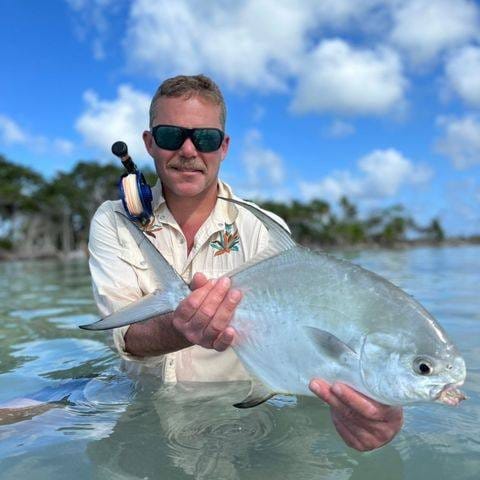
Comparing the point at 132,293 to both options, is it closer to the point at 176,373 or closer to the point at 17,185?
the point at 176,373

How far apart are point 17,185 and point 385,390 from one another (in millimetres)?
48073

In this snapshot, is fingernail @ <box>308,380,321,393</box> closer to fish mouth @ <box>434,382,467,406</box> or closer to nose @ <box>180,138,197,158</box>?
fish mouth @ <box>434,382,467,406</box>

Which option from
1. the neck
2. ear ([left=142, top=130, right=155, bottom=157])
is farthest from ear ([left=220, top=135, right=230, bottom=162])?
ear ([left=142, top=130, right=155, bottom=157])

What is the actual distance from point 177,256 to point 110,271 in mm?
429

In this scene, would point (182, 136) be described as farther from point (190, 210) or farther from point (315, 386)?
point (315, 386)

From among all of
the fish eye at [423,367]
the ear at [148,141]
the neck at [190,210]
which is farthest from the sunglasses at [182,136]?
the fish eye at [423,367]

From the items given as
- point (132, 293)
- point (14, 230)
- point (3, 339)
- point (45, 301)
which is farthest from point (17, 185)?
point (132, 293)

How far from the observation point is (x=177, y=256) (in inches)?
140

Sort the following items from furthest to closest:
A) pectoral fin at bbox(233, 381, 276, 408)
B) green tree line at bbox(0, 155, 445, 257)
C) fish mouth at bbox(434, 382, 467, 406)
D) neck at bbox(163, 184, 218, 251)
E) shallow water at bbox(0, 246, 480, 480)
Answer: green tree line at bbox(0, 155, 445, 257), neck at bbox(163, 184, 218, 251), shallow water at bbox(0, 246, 480, 480), pectoral fin at bbox(233, 381, 276, 408), fish mouth at bbox(434, 382, 467, 406)

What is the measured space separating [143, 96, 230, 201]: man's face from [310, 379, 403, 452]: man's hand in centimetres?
172

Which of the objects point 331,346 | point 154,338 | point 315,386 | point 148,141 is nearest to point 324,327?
point 331,346

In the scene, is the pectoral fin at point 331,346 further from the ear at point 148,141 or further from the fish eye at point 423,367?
the ear at point 148,141

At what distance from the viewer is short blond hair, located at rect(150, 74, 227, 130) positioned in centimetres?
334

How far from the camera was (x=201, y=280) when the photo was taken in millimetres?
2322
